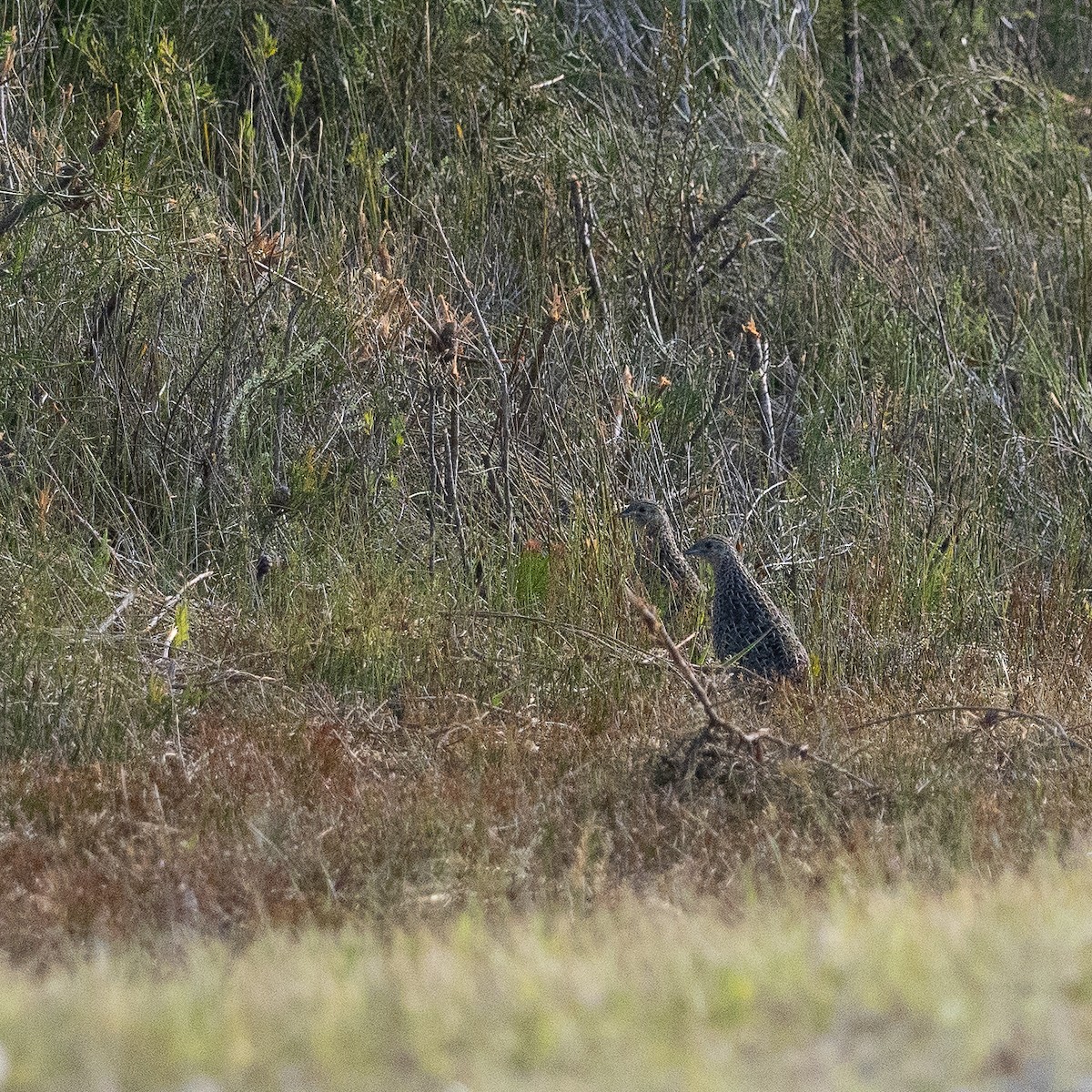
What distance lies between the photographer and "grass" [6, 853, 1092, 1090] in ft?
7.56

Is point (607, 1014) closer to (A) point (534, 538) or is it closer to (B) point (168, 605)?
(B) point (168, 605)

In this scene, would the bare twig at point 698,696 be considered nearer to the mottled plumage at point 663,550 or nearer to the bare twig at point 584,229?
the mottled plumage at point 663,550

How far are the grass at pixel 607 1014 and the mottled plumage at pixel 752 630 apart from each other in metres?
3.16

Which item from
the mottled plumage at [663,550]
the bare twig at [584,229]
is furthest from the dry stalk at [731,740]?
the bare twig at [584,229]

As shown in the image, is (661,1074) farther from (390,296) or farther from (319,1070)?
(390,296)

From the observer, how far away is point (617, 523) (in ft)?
22.2

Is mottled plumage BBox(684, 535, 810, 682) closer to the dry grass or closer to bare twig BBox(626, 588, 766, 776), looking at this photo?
the dry grass

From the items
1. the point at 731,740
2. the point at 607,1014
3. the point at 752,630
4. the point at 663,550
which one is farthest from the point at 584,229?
the point at 607,1014

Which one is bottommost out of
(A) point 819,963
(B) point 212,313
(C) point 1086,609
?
(C) point 1086,609

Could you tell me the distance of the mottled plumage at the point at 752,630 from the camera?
20.6 feet

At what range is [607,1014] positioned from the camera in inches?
98.6

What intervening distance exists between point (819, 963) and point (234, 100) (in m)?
8.28

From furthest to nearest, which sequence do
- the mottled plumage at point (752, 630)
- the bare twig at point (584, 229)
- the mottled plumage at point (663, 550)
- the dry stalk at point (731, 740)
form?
the bare twig at point (584, 229) → the mottled plumage at point (663, 550) → the mottled plumage at point (752, 630) → the dry stalk at point (731, 740)

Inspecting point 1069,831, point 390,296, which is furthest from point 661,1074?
point 390,296
